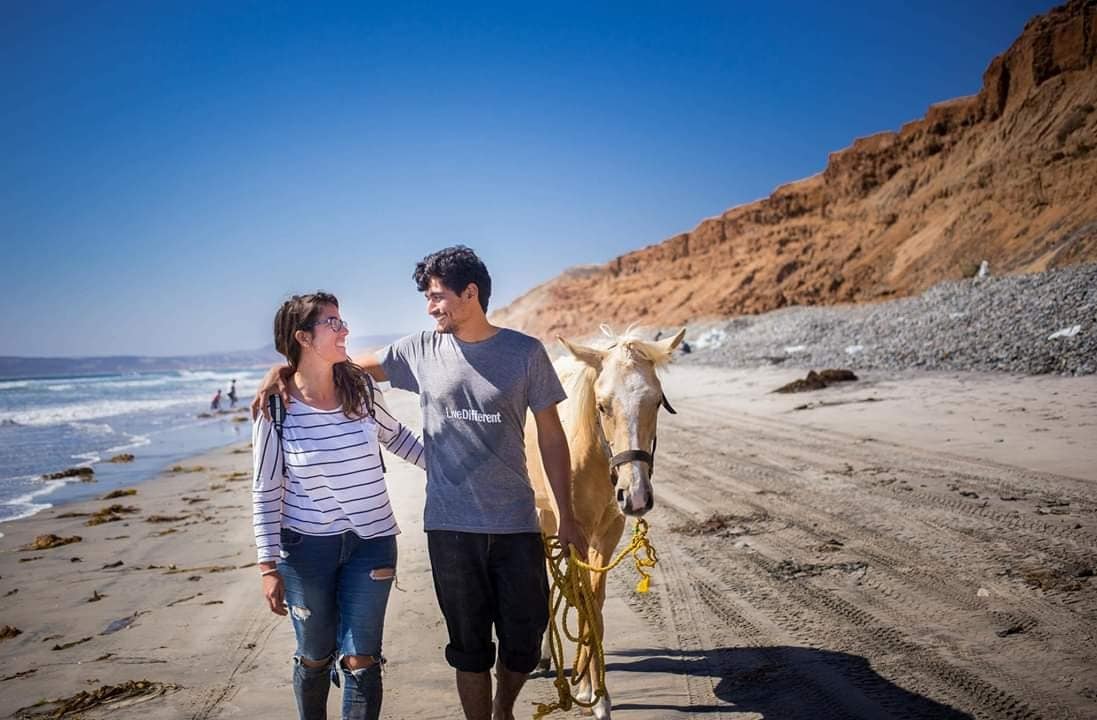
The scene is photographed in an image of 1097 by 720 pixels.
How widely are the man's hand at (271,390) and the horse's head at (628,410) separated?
1325 millimetres

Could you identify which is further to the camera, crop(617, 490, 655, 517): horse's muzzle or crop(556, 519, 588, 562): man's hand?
crop(617, 490, 655, 517): horse's muzzle

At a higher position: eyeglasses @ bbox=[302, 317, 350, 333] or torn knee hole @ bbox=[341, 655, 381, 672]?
eyeglasses @ bbox=[302, 317, 350, 333]

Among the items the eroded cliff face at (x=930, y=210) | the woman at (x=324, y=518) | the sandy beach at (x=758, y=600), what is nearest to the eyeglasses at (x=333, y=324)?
the woman at (x=324, y=518)

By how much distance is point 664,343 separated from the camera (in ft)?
12.1

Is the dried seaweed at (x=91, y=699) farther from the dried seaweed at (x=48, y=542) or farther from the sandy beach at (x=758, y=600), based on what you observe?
the dried seaweed at (x=48, y=542)

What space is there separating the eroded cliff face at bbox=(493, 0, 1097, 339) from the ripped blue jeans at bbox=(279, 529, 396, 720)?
26258 mm

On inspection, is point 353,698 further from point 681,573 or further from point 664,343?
point 681,573

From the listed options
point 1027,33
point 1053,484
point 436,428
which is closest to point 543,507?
point 436,428

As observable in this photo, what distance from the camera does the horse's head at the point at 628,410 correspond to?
3075 mm

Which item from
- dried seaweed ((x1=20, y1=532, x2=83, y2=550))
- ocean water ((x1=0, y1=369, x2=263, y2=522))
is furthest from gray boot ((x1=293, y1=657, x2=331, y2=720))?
ocean water ((x1=0, y1=369, x2=263, y2=522))

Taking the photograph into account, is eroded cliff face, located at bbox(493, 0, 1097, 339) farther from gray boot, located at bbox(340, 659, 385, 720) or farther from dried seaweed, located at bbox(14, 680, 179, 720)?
dried seaweed, located at bbox(14, 680, 179, 720)

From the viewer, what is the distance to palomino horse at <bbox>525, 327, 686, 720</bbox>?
3.13 m

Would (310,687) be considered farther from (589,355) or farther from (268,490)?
(589,355)

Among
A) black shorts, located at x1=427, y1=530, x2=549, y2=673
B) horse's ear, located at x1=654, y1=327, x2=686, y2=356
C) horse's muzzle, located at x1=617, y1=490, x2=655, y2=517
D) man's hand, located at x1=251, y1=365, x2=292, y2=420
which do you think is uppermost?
horse's ear, located at x1=654, y1=327, x2=686, y2=356
